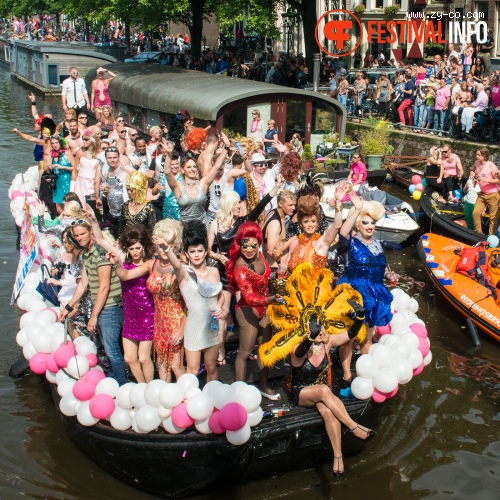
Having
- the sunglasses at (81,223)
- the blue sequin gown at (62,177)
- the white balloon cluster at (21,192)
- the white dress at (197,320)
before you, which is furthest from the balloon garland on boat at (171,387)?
the white balloon cluster at (21,192)

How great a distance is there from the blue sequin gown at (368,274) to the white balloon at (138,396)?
6.92 feet

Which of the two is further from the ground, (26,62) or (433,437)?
(26,62)

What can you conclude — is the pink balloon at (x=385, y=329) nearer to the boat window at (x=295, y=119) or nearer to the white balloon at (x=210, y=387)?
the white balloon at (x=210, y=387)

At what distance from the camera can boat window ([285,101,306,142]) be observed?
18.5 m

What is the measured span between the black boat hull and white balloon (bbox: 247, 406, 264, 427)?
16 centimetres

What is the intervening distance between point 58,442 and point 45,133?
661cm

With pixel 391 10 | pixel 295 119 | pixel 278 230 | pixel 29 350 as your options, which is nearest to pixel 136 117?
pixel 295 119

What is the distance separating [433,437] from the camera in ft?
26.0

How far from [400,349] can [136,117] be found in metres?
15.0

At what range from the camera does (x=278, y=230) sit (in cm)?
773

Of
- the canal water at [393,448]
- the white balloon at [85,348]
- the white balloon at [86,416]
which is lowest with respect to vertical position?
the canal water at [393,448]

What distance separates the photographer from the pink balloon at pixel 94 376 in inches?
267

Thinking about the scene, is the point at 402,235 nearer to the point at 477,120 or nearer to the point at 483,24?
Answer: the point at 477,120

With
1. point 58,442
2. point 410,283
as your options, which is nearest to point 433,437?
point 58,442
